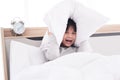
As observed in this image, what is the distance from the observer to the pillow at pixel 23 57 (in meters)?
1.10

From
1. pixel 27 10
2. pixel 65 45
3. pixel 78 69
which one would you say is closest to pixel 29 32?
pixel 65 45

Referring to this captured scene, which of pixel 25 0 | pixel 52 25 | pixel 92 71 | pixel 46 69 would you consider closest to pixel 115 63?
pixel 92 71

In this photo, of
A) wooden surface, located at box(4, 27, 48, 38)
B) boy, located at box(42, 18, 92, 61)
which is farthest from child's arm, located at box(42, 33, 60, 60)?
wooden surface, located at box(4, 27, 48, 38)

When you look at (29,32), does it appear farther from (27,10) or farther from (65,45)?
(27,10)

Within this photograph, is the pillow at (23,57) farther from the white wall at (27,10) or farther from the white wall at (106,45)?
the white wall at (27,10)

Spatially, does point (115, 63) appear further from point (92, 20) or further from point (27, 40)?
point (27, 40)

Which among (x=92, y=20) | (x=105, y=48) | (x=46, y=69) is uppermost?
(x=92, y=20)

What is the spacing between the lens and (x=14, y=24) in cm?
143

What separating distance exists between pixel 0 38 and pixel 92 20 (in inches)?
21.3

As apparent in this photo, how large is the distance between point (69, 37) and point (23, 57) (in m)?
0.27

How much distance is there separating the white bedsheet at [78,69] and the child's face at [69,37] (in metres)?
0.43

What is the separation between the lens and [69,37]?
4.13ft

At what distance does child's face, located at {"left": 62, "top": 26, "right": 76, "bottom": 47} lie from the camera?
126 cm

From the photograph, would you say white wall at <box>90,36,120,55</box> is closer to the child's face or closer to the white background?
the child's face
